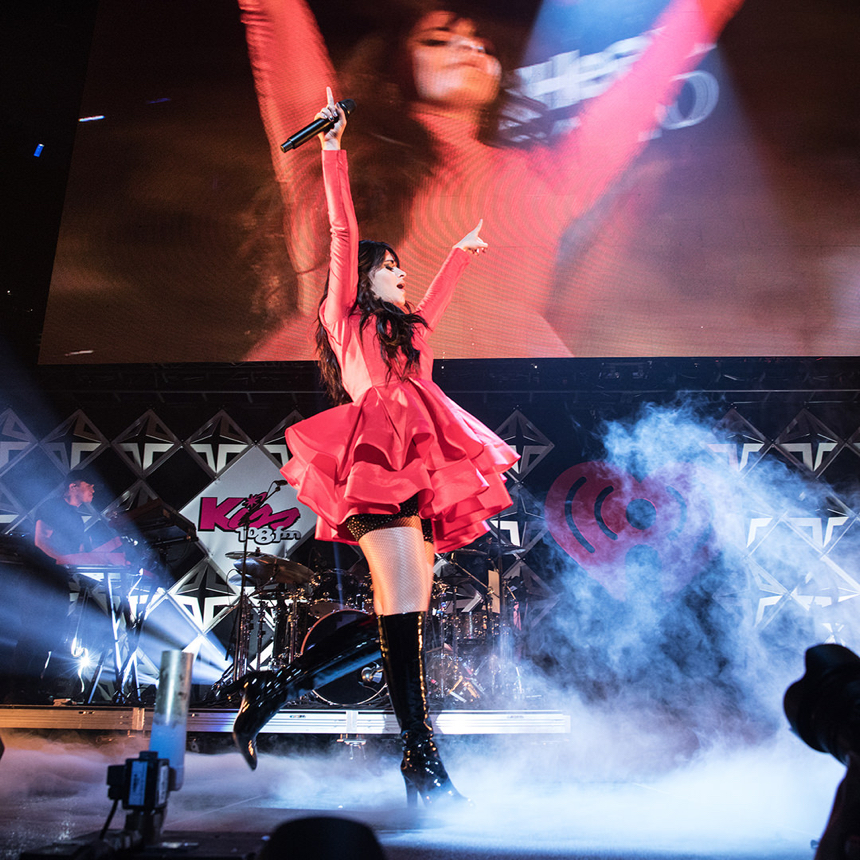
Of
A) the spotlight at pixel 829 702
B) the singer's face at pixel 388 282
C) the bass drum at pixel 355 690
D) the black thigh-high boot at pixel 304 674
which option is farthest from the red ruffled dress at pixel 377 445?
the bass drum at pixel 355 690

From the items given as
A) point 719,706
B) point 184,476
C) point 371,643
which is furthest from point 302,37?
point 719,706

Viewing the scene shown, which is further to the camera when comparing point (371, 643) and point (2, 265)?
point (2, 265)

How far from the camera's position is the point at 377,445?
129 centimetres

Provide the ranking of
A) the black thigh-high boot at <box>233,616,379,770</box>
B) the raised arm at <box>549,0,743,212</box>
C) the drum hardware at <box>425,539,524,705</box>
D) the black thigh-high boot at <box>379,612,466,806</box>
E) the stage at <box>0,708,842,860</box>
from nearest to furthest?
the stage at <box>0,708,842,860</box>, the black thigh-high boot at <box>379,612,466,806</box>, the black thigh-high boot at <box>233,616,379,770</box>, the drum hardware at <box>425,539,524,705</box>, the raised arm at <box>549,0,743,212</box>

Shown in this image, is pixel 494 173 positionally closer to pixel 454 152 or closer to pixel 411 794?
pixel 454 152

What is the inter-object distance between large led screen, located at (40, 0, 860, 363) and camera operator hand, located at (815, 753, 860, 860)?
3203 mm

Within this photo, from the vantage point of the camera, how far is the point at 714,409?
4891 millimetres

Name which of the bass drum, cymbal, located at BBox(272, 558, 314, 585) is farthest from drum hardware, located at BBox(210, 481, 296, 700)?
the bass drum

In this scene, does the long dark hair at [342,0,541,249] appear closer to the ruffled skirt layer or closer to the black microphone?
the black microphone

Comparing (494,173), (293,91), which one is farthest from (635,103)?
(293,91)

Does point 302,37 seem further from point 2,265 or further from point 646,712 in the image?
point 646,712

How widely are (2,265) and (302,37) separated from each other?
101 inches

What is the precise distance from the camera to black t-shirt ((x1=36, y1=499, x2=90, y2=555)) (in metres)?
4.20

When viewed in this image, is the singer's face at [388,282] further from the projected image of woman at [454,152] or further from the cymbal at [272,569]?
the cymbal at [272,569]
